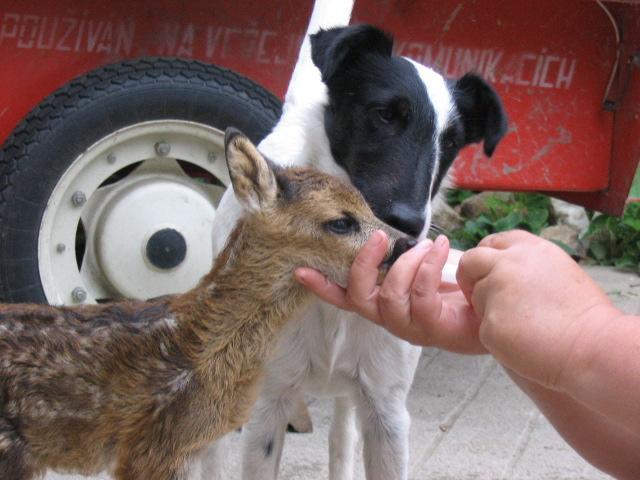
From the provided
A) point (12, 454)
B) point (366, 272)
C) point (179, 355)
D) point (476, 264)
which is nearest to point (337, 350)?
point (179, 355)

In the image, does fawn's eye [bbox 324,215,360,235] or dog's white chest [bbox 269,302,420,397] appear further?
dog's white chest [bbox 269,302,420,397]

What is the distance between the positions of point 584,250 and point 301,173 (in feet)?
17.3

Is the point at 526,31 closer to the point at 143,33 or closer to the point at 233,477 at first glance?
the point at 143,33

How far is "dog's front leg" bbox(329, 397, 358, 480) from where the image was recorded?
3803 mm

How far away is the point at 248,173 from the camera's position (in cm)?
261

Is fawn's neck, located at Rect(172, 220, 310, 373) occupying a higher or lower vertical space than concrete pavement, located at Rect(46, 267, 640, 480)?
higher

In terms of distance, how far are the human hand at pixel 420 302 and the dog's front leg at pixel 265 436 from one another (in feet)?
3.48

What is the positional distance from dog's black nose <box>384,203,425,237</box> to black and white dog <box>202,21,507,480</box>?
18cm

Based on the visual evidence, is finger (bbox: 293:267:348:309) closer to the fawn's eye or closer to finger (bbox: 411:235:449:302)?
the fawn's eye

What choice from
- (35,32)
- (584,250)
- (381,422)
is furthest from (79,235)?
(584,250)

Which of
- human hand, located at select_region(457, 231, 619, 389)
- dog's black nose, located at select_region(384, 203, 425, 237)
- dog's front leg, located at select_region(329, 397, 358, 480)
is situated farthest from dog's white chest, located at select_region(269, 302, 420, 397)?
human hand, located at select_region(457, 231, 619, 389)

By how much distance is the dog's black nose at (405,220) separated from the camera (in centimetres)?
289

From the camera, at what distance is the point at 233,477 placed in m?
4.03

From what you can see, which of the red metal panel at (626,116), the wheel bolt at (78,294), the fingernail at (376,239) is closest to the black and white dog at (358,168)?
the fingernail at (376,239)
